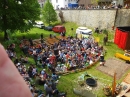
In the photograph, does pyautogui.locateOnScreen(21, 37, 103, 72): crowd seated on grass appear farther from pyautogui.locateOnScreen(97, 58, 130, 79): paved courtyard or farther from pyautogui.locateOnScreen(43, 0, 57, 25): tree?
pyautogui.locateOnScreen(43, 0, 57, 25): tree

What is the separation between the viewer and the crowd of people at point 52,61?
15.7 m

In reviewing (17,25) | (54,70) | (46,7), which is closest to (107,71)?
(54,70)

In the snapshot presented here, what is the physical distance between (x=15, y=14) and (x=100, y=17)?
770 inches

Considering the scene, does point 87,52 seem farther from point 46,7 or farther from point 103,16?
point 46,7

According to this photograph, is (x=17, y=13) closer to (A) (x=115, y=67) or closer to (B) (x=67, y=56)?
(B) (x=67, y=56)

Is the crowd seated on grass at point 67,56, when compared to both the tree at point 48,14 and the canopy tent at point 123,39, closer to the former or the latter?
the canopy tent at point 123,39

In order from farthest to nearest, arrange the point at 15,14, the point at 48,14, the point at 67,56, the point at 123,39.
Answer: the point at 48,14 → the point at 123,39 → the point at 15,14 → the point at 67,56

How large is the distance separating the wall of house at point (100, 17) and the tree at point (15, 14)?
626 inches

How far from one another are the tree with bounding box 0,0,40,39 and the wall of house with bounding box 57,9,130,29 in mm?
15902

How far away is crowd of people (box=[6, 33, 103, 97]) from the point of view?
51.4ft

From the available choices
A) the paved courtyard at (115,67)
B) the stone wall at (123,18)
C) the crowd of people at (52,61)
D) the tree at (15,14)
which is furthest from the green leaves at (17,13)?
the stone wall at (123,18)

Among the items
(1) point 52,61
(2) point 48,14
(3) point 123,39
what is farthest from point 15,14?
(2) point 48,14

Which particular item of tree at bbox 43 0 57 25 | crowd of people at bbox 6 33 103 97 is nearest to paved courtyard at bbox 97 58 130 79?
crowd of people at bbox 6 33 103 97

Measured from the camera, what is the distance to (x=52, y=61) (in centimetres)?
1961
